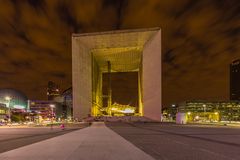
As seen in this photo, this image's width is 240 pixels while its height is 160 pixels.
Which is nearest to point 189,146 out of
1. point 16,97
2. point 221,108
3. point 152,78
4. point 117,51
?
point 152,78

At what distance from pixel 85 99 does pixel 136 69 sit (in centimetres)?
4147

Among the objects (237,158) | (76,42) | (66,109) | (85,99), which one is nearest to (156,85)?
(85,99)

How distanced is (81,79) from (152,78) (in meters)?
24.1

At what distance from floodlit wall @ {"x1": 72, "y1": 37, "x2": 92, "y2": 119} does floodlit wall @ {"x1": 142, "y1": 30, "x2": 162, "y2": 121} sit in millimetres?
19138

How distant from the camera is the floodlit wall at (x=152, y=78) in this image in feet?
245

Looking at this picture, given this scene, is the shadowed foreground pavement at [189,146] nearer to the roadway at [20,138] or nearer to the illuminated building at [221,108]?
the roadway at [20,138]

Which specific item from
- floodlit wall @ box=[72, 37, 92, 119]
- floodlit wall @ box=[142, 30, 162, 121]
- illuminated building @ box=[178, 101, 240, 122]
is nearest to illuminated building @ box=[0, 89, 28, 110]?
floodlit wall @ box=[72, 37, 92, 119]

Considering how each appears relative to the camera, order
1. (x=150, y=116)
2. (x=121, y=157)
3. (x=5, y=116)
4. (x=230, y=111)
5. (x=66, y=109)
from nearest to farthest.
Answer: (x=121, y=157), (x=150, y=116), (x=5, y=116), (x=230, y=111), (x=66, y=109)

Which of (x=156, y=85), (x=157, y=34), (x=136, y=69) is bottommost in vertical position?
(x=156, y=85)

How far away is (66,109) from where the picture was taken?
19138 cm

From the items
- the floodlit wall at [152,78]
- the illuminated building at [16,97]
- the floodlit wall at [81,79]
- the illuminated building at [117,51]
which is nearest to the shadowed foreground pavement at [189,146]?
the floodlit wall at [152,78]

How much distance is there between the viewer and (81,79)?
3189 inches

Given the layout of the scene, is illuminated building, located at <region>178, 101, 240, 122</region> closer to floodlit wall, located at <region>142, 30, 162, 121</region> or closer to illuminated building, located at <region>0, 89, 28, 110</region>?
floodlit wall, located at <region>142, 30, 162, 121</region>

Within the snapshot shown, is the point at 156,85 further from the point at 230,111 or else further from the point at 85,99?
the point at 230,111
